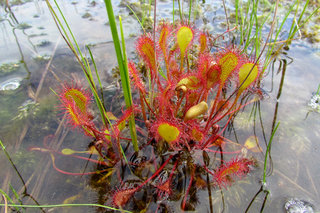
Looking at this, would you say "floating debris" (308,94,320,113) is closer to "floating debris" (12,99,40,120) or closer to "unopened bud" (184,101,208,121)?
"unopened bud" (184,101,208,121)

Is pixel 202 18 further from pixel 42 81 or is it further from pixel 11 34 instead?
pixel 11 34

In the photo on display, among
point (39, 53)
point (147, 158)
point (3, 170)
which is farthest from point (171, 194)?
point (39, 53)

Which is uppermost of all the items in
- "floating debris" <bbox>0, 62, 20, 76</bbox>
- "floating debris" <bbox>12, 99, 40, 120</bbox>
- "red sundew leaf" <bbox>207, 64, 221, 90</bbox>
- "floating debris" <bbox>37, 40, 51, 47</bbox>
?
"red sundew leaf" <bbox>207, 64, 221, 90</bbox>

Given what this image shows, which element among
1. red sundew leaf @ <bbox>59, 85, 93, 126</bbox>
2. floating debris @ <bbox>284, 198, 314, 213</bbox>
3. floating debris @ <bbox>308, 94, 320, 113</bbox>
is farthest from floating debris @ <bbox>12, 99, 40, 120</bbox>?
floating debris @ <bbox>308, 94, 320, 113</bbox>

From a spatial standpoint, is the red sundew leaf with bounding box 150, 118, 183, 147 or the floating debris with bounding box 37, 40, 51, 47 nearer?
the red sundew leaf with bounding box 150, 118, 183, 147

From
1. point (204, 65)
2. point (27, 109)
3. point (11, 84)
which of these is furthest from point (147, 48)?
point (11, 84)

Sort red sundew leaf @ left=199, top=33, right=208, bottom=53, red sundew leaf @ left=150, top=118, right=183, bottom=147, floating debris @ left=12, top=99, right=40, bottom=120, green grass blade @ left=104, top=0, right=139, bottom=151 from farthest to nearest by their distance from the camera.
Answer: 1. floating debris @ left=12, top=99, right=40, bottom=120
2. red sundew leaf @ left=199, top=33, right=208, bottom=53
3. red sundew leaf @ left=150, top=118, right=183, bottom=147
4. green grass blade @ left=104, top=0, right=139, bottom=151
